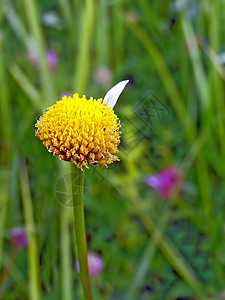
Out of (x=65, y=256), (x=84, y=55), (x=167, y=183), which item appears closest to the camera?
(x=65, y=256)

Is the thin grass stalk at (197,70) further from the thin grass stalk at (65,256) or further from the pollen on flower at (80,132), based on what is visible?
the pollen on flower at (80,132)

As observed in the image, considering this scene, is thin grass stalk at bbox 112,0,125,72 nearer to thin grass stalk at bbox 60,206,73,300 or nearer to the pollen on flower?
thin grass stalk at bbox 60,206,73,300

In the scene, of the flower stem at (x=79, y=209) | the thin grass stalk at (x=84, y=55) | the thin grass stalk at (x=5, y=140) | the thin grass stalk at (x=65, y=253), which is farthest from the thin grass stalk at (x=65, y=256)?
the flower stem at (x=79, y=209)

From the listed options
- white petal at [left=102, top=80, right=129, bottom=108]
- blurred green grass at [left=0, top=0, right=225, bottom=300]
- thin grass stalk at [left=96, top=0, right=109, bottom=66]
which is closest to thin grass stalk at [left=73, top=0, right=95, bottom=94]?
blurred green grass at [left=0, top=0, right=225, bottom=300]

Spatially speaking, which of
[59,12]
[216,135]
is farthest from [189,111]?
[59,12]

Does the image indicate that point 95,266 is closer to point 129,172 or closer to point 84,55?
point 129,172

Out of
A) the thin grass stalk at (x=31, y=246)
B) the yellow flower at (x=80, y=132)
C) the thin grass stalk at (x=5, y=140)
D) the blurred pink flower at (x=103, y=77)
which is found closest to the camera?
the yellow flower at (x=80, y=132)

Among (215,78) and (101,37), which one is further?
(101,37)

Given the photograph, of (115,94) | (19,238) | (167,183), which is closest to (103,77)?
(167,183)
